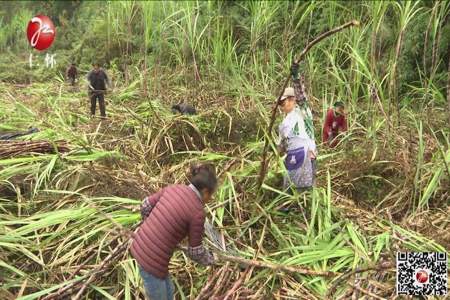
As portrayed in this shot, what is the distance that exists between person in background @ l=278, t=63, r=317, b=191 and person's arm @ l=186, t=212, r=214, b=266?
1.07 m

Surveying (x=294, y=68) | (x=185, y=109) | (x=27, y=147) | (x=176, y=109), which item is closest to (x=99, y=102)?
(x=176, y=109)

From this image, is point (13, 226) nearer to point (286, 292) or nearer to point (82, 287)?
point (82, 287)

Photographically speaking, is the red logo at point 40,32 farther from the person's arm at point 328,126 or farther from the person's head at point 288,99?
the person's head at point 288,99

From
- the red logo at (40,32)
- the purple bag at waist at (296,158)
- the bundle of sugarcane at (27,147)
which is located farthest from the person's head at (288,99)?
the red logo at (40,32)

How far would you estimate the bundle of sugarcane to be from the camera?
140 inches

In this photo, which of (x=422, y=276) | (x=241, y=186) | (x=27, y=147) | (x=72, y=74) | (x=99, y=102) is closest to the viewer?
(x=422, y=276)

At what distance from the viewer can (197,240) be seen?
2.04 meters

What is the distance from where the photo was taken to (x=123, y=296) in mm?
2561

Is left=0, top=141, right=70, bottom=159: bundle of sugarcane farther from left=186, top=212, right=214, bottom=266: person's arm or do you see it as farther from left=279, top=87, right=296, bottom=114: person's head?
left=186, top=212, right=214, bottom=266: person's arm

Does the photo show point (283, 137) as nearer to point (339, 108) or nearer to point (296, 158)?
point (296, 158)

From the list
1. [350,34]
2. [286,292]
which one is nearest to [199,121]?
[350,34]

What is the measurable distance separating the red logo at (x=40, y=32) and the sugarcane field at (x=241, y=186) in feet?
6.38

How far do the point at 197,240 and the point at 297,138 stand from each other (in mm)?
1150

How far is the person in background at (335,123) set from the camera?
13.0 feet
